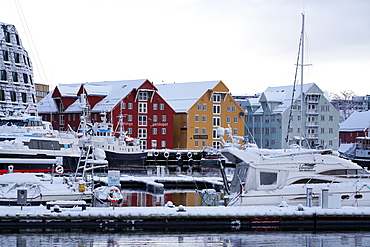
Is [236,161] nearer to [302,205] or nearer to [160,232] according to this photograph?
[302,205]

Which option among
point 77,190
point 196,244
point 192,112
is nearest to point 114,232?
point 196,244

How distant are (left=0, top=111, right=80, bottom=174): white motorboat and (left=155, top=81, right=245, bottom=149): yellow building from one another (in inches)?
1253

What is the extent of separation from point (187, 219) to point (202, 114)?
6311 centimetres

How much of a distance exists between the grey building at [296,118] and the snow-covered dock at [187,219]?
66.7 m

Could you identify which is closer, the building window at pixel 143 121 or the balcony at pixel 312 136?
the building window at pixel 143 121

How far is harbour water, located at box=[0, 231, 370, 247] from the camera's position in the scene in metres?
21.1

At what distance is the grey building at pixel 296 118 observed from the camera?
90.8 meters

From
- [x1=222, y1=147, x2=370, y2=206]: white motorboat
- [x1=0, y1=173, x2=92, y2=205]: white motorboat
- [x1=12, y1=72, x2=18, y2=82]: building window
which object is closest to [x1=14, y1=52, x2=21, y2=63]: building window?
[x1=12, y1=72, x2=18, y2=82]: building window

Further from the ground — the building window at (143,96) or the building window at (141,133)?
the building window at (143,96)

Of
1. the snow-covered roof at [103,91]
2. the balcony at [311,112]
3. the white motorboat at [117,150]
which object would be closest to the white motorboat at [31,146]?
the white motorboat at [117,150]

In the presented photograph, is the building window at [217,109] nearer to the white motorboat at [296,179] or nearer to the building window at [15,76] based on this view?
the building window at [15,76]

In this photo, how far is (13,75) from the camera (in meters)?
54.8

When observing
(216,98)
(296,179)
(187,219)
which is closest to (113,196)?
(187,219)

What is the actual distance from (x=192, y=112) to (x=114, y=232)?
6280cm
